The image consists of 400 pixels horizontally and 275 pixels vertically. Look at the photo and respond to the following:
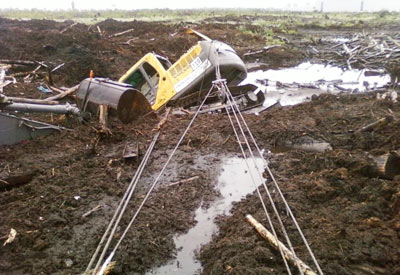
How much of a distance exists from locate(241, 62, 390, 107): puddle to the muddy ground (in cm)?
258

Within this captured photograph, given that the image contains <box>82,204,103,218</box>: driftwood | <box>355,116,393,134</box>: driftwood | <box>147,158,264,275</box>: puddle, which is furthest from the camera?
<box>355,116,393,134</box>: driftwood

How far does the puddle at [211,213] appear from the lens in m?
5.69

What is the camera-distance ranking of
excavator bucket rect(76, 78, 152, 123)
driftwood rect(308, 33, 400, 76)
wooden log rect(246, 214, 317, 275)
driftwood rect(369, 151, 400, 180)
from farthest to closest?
driftwood rect(308, 33, 400, 76), excavator bucket rect(76, 78, 152, 123), driftwood rect(369, 151, 400, 180), wooden log rect(246, 214, 317, 275)

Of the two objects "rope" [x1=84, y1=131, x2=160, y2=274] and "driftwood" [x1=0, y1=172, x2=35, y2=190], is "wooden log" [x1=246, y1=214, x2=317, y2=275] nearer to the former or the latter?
"rope" [x1=84, y1=131, x2=160, y2=274]

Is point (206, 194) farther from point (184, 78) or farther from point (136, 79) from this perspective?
point (136, 79)

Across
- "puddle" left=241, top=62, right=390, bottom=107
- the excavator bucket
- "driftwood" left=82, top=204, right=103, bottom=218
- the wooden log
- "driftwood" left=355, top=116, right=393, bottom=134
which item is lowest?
"puddle" left=241, top=62, right=390, bottom=107

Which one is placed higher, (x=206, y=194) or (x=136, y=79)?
(x=136, y=79)

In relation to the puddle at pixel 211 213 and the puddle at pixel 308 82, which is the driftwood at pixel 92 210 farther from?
the puddle at pixel 308 82

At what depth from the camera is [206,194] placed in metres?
7.55

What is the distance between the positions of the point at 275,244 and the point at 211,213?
1.80m

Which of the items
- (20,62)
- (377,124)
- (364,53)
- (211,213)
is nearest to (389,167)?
(377,124)

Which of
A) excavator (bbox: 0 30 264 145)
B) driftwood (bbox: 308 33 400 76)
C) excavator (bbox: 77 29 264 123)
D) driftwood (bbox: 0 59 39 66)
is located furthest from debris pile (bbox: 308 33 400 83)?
driftwood (bbox: 0 59 39 66)

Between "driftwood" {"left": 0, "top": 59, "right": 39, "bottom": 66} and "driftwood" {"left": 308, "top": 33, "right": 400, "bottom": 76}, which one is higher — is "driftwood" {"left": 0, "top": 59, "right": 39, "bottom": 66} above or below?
above

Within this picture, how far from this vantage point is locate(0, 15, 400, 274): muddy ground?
17.5 ft
